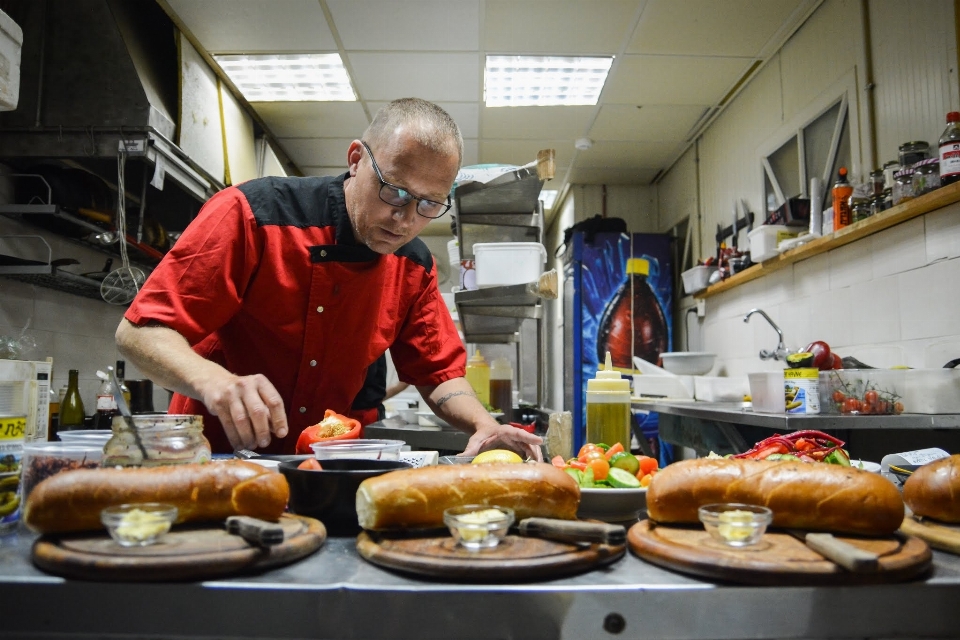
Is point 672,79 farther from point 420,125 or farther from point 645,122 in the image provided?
point 420,125

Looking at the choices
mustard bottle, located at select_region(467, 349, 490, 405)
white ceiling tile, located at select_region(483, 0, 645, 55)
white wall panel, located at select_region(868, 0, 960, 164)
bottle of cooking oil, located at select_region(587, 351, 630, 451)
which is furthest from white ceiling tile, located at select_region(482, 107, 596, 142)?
bottle of cooking oil, located at select_region(587, 351, 630, 451)

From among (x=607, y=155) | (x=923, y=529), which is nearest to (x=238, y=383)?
(x=923, y=529)

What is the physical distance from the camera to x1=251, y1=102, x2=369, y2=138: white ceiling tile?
5.11 meters

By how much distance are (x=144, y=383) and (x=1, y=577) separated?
4007 mm

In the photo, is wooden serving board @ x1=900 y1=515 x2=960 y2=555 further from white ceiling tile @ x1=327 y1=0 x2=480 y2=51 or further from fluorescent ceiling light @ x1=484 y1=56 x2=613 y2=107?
fluorescent ceiling light @ x1=484 y1=56 x2=613 y2=107

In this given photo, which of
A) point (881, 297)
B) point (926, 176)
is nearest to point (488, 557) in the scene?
point (926, 176)

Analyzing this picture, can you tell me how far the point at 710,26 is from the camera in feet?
12.8

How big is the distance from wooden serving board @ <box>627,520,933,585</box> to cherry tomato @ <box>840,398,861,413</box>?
2012 millimetres

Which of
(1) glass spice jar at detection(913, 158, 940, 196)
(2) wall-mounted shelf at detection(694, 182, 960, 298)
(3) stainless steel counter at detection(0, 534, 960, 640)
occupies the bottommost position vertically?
(3) stainless steel counter at detection(0, 534, 960, 640)

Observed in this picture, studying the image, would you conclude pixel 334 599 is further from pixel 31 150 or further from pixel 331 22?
pixel 331 22

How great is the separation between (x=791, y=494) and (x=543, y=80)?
441 centimetres

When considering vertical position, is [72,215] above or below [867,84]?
below

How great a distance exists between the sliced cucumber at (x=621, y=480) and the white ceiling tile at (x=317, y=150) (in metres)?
5.30

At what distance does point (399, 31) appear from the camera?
404 cm
